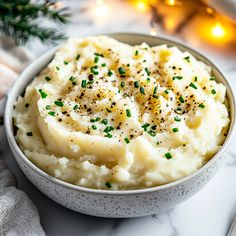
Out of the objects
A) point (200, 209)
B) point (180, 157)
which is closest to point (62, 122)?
point (180, 157)

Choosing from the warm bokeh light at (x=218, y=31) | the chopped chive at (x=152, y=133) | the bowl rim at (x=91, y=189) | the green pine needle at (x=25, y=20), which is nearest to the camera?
the bowl rim at (x=91, y=189)

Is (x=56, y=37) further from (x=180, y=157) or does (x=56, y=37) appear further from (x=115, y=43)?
(x=180, y=157)

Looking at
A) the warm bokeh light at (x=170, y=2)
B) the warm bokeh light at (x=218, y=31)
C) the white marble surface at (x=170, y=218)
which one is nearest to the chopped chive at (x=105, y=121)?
the white marble surface at (x=170, y=218)

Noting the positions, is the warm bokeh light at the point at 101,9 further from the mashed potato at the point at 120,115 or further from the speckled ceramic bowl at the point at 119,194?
the speckled ceramic bowl at the point at 119,194

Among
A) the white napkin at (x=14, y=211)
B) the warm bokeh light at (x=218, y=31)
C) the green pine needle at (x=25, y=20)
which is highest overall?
the warm bokeh light at (x=218, y=31)

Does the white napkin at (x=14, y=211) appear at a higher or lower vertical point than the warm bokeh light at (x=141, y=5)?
lower

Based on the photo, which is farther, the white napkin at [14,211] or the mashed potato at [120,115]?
the white napkin at [14,211]

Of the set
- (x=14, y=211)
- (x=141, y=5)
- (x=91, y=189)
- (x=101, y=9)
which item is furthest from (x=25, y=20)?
(x=91, y=189)

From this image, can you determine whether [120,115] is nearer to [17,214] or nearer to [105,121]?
[105,121]

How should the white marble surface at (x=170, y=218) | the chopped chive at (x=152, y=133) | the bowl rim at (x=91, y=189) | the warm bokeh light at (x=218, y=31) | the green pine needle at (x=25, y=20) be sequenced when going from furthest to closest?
the warm bokeh light at (x=218, y=31) → the green pine needle at (x=25, y=20) → the white marble surface at (x=170, y=218) → the chopped chive at (x=152, y=133) → the bowl rim at (x=91, y=189)
